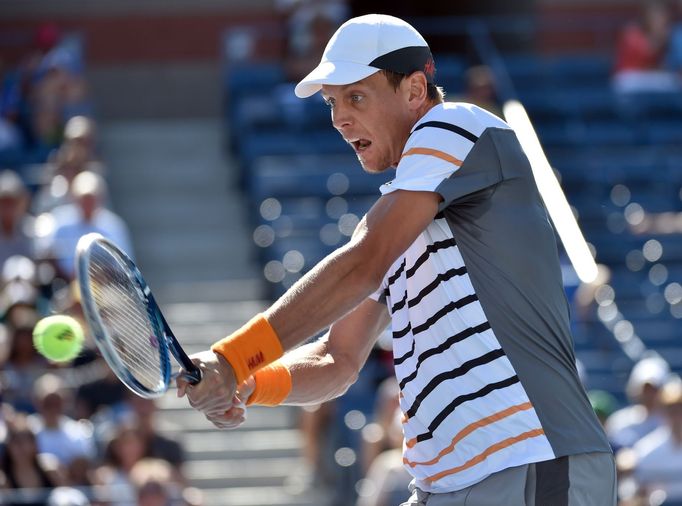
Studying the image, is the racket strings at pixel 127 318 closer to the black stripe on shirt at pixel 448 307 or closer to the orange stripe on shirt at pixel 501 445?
the black stripe on shirt at pixel 448 307

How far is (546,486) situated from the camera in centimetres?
373

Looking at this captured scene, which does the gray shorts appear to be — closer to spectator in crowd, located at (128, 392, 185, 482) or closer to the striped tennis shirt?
the striped tennis shirt

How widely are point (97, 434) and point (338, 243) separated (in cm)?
282

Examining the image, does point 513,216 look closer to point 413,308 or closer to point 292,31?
point 413,308

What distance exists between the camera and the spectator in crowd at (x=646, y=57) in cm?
1384

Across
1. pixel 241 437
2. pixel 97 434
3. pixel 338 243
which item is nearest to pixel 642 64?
pixel 338 243

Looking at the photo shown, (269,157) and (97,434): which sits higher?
(269,157)

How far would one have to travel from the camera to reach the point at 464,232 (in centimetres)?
378

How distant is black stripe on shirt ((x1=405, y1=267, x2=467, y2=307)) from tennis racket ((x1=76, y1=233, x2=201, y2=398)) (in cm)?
62

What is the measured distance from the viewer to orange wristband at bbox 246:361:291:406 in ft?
13.5

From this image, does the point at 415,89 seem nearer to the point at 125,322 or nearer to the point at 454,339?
the point at 454,339

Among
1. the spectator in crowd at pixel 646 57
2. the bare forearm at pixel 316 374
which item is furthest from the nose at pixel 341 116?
the spectator in crowd at pixel 646 57

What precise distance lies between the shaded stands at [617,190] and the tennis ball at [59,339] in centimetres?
652

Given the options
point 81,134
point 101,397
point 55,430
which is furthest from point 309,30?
point 55,430
